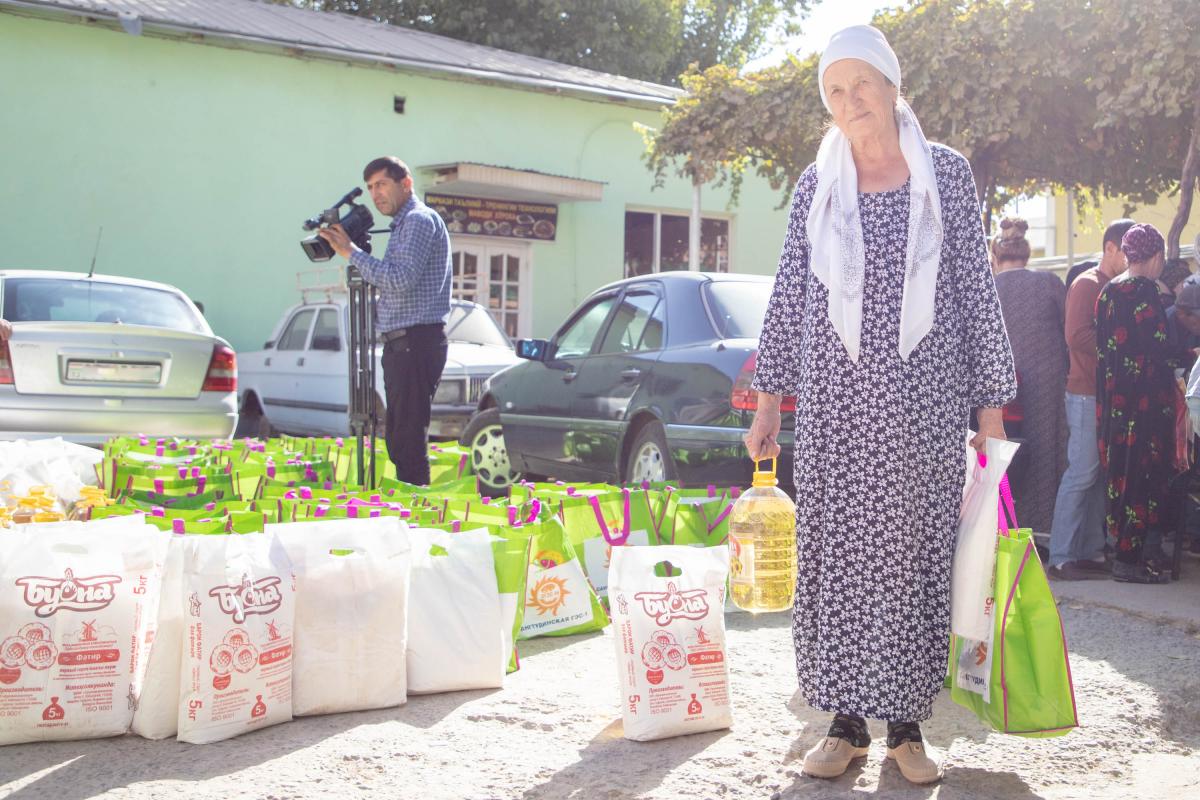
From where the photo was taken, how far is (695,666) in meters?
3.63

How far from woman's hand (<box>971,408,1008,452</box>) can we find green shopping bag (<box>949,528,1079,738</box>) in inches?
10.1

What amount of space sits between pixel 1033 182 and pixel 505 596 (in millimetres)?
8813

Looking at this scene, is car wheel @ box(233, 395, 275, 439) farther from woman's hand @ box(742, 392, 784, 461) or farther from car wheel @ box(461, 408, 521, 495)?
woman's hand @ box(742, 392, 784, 461)

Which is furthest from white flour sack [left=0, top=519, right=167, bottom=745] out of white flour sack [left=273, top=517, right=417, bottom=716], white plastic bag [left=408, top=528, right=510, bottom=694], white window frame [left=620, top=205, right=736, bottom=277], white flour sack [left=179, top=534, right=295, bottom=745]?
white window frame [left=620, top=205, right=736, bottom=277]

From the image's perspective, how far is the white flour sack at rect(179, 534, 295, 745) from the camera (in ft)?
11.5

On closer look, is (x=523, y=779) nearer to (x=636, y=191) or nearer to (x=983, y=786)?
(x=983, y=786)

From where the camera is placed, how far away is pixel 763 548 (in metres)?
4.13

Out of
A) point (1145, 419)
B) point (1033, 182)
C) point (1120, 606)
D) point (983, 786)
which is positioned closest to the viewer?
point (983, 786)

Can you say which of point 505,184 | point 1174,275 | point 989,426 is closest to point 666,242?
point 505,184

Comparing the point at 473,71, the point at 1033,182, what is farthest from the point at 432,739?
the point at 473,71

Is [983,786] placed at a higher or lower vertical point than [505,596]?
lower

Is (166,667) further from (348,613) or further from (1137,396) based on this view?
(1137,396)

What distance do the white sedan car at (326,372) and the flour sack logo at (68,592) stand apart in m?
6.94

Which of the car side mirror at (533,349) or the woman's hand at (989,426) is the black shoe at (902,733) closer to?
the woman's hand at (989,426)
